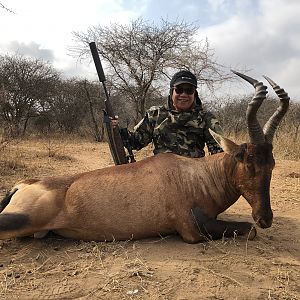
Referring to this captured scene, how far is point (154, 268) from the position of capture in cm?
411

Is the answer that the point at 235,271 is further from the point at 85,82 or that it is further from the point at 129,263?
the point at 85,82

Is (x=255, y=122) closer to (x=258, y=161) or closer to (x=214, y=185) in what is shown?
(x=258, y=161)

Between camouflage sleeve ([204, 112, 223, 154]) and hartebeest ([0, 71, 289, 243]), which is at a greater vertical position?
camouflage sleeve ([204, 112, 223, 154])

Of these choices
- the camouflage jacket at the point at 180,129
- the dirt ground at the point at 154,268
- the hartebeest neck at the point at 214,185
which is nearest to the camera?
the dirt ground at the point at 154,268

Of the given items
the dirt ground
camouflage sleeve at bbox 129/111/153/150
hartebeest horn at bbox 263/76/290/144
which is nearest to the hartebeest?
hartebeest horn at bbox 263/76/290/144

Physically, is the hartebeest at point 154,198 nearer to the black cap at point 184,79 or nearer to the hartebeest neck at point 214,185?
the hartebeest neck at point 214,185

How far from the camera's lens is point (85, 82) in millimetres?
32031

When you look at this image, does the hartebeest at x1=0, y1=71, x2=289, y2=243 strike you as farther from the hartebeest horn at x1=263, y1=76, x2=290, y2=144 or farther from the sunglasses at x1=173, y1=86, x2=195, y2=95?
the sunglasses at x1=173, y1=86, x2=195, y2=95

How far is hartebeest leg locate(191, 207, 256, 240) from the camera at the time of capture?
472 centimetres

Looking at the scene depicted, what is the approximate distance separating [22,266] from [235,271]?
2.18m

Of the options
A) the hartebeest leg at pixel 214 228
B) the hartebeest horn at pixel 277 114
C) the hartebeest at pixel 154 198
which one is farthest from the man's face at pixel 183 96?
the hartebeest leg at pixel 214 228

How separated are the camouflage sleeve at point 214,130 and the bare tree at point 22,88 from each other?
21.7m

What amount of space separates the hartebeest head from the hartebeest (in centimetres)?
1

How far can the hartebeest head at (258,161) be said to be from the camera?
178 inches
